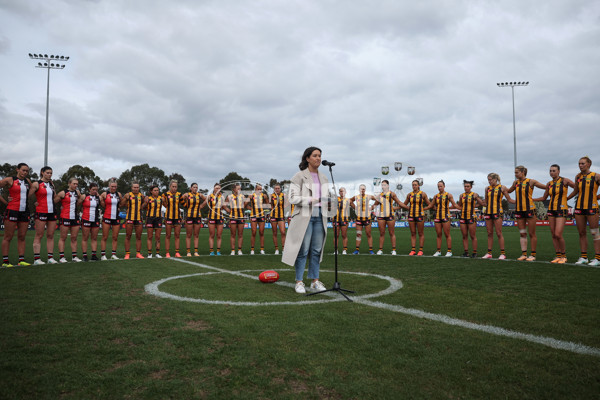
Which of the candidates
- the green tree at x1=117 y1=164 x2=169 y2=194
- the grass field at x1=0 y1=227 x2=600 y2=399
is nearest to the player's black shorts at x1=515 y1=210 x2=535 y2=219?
the grass field at x1=0 y1=227 x2=600 y2=399

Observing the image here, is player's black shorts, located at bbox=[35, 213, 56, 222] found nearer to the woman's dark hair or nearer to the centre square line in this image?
the woman's dark hair

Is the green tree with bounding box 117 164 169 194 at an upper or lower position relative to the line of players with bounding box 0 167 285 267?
upper

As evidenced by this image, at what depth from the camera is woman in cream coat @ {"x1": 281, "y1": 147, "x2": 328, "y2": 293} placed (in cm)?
609

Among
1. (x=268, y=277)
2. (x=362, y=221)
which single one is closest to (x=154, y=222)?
(x=268, y=277)

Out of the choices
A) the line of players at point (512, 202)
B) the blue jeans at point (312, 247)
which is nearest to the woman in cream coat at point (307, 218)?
the blue jeans at point (312, 247)

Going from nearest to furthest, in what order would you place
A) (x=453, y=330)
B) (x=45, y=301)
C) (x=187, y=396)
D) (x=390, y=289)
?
(x=187, y=396) < (x=453, y=330) < (x=45, y=301) < (x=390, y=289)

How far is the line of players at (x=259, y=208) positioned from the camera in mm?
9461

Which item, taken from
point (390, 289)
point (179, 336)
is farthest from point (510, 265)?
point (179, 336)

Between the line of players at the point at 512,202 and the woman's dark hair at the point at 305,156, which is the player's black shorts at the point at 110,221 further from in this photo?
the woman's dark hair at the point at 305,156

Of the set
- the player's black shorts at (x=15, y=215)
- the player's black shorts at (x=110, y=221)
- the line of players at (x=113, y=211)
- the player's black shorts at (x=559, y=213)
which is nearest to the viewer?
the player's black shorts at (x=15, y=215)

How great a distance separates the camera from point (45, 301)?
5.19 metres

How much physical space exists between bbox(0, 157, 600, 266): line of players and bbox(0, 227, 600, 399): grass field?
12.9ft

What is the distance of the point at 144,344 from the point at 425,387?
2.48 metres

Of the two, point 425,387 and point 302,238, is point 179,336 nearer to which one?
point 425,387
